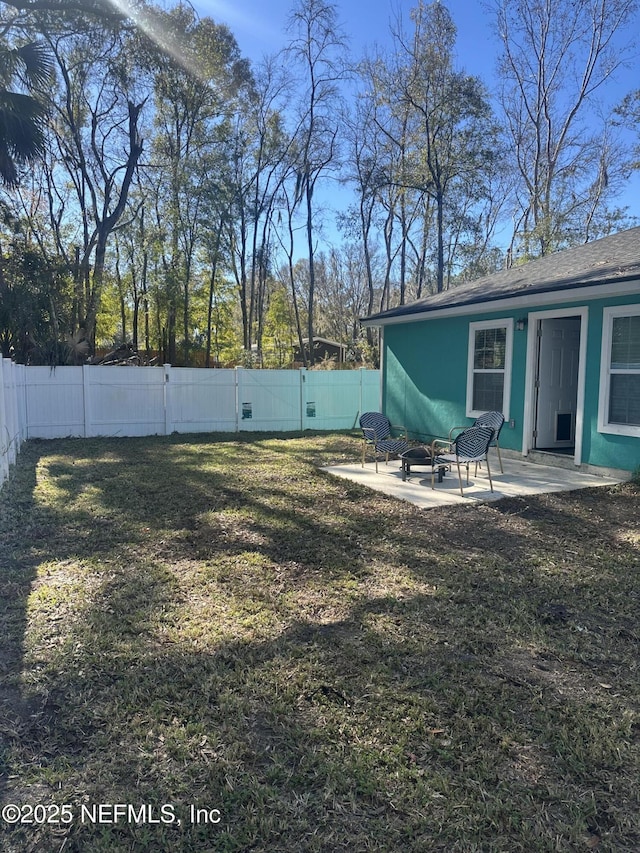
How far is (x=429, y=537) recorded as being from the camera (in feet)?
15.3

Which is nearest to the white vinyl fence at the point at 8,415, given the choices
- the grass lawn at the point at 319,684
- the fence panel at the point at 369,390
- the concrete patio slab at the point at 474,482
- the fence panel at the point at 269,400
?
the grass lawn at the point at 319,684

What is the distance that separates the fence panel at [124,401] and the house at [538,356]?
16.2 feet

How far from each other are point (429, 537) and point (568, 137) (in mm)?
20577

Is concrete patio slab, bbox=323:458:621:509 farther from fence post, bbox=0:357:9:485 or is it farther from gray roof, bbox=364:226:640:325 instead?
fence post, bbox=0:357:9:485

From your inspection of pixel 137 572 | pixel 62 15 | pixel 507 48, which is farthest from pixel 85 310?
pixel 507 48

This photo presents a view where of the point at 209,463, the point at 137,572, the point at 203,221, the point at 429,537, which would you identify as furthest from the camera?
the point at 203,221

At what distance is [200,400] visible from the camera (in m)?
12.3

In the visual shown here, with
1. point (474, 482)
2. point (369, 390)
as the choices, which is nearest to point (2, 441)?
point (474, 482)

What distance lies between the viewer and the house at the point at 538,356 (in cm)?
649

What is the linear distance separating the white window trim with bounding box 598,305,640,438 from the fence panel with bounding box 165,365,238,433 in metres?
8.04

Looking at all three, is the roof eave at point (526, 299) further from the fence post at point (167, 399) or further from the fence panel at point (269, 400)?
the fence post at point (167, 399)

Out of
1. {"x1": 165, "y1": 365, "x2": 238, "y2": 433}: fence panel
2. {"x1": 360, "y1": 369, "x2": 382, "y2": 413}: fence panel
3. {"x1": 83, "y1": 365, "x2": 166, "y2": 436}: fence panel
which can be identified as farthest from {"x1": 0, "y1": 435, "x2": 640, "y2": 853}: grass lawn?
{"x1": 360, "y1": 369, "x2": 382, "y2": 413}: fence panel

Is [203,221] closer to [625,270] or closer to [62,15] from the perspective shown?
[62,15]

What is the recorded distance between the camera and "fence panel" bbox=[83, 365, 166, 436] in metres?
11.3
